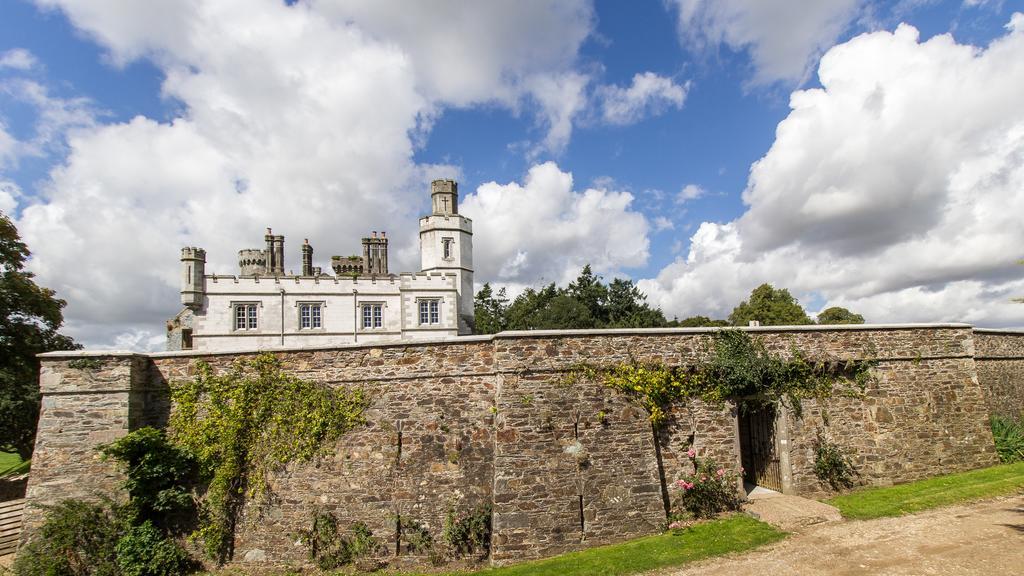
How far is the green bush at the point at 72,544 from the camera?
9.10 metres

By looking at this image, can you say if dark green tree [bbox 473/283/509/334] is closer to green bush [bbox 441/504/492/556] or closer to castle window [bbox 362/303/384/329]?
castle window [bbox 362/303/384/329]

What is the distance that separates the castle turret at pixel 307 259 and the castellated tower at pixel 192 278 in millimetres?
6168

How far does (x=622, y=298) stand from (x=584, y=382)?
35.6 meters

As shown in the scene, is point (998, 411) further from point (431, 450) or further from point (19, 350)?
point (19, 350)

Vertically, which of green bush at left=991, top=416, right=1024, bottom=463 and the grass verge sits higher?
green bush at left=991, top=416, right=1024, bottom=463

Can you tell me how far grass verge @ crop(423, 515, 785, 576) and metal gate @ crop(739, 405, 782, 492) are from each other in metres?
2.33

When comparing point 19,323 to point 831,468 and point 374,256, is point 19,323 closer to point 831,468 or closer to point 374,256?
point 374,256

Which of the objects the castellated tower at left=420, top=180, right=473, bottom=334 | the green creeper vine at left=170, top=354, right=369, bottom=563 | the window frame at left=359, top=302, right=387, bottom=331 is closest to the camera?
the green creeper vine at left=170, top=354, right=369, bottom=563

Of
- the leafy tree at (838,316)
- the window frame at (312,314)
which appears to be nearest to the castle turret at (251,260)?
the window frame at (312,314)

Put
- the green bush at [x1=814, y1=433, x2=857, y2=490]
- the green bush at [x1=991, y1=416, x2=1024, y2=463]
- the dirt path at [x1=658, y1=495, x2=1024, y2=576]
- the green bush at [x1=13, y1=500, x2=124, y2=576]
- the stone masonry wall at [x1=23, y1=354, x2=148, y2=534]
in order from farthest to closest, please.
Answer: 1. the green bush at [x1=991, y1=416, x2=1024, y2=463]
2. the green bush at [x1=814, y1=433, x2=857, y2=490]
3. the stone masonry wall at [x1=23, y1=354, x2=148, y2=534]
4. the green bush at [x1=13, y1=500, x2=124, y2=576]
5. the dirt path at [x1=658, y1=495, x2=1024, y2=576]

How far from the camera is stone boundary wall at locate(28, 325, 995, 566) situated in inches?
383

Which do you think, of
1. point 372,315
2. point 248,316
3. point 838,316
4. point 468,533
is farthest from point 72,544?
point 838,316

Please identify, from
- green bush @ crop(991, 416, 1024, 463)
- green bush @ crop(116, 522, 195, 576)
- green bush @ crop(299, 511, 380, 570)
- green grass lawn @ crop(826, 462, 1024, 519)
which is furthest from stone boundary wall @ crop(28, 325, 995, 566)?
green bush @ crop(991, 416, 1024, 463)

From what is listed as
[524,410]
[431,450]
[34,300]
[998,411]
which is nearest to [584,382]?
[524,410]
